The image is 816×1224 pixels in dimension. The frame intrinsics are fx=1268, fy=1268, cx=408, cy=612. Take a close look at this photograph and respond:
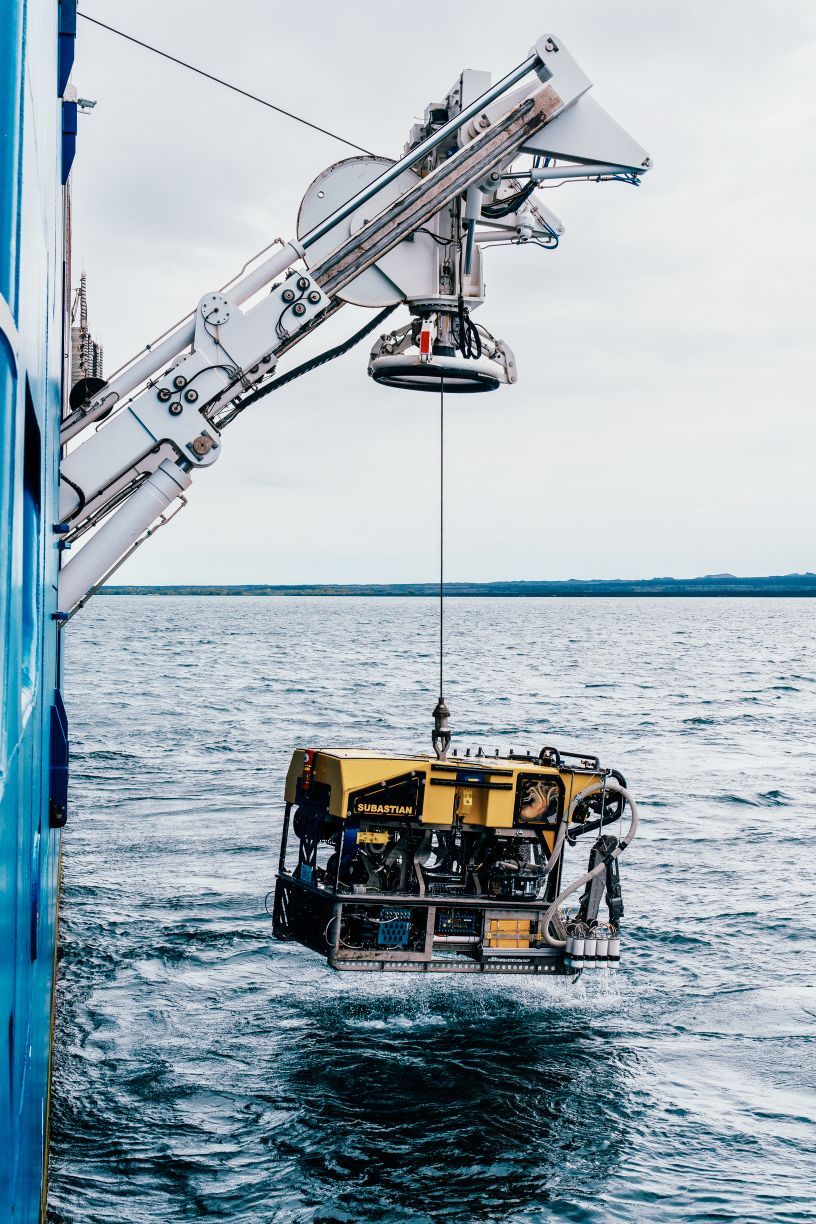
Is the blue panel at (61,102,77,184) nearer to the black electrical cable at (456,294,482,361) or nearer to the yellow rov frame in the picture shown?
the black electrical cable at (456,294,482,361)

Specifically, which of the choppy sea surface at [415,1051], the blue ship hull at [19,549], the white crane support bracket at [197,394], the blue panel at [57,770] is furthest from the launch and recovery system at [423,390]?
the blue ship hull at [19,549]

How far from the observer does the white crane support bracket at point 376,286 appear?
1022 centimetres

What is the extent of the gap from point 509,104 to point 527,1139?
885 cm

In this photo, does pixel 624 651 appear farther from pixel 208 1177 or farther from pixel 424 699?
pixel 208 1177

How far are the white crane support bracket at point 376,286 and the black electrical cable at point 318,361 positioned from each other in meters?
0.04

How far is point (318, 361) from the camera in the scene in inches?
455

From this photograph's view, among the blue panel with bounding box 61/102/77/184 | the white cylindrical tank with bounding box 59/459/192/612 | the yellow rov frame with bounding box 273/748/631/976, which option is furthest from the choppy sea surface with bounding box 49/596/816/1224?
the blue panel with bounding box 61/102/77/184

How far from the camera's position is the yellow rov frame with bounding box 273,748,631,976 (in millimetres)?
11180

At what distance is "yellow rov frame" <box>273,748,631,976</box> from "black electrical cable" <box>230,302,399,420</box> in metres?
3.25

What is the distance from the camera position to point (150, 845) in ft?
71.6

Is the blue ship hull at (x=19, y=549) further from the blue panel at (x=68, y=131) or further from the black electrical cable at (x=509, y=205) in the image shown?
the black electrical cable at (x=509, y=205)

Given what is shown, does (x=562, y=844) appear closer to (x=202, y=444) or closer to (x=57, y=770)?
(x=202, y=444)

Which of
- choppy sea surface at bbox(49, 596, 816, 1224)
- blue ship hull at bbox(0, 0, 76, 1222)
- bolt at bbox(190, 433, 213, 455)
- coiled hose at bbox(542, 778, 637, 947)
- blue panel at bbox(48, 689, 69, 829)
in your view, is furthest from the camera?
coiled hose at bbox(542, 778, 637, 947)

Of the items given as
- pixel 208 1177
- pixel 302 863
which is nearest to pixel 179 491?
pixel 302 863
